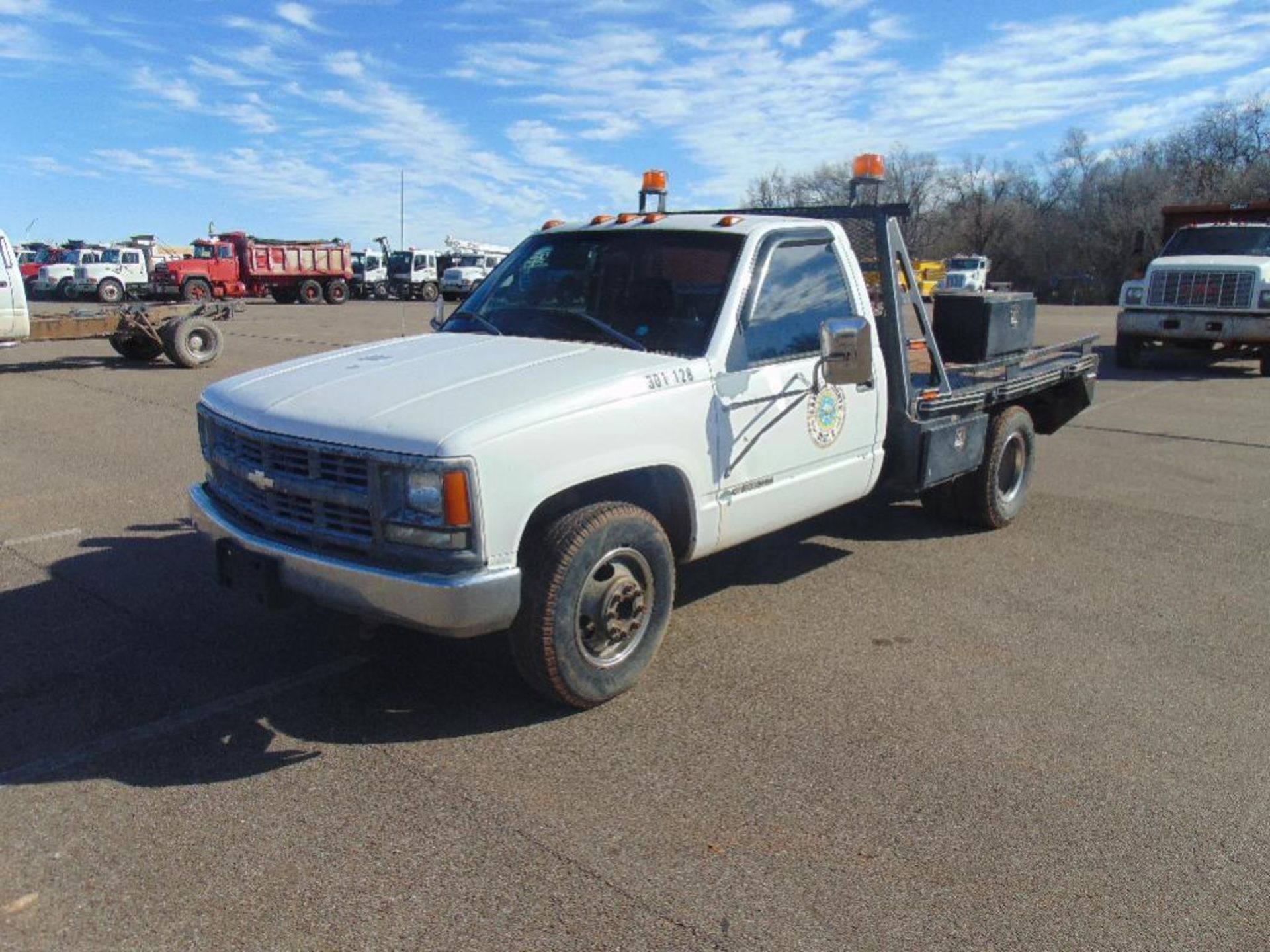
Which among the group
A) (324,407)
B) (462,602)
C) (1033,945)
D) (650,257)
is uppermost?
(650,257)

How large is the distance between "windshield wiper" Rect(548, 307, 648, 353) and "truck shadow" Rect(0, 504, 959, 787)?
1519mm

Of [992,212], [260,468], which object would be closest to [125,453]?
[260,468]

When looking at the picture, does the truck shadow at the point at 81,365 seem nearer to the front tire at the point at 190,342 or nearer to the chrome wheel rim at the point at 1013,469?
the front tire at the point at 190,342

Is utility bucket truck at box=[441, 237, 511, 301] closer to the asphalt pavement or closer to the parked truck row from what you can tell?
the parked truck row

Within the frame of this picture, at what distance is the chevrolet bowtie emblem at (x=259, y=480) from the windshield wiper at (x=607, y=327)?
1609 mm

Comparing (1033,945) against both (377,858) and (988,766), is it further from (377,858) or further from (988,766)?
(377,858)

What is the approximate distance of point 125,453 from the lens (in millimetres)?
8992

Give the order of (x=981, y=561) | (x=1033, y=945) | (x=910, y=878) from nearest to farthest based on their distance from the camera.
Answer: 1. (x=1033, y=945)
2. (x=910, y=878)
3. (x=981, y=561)

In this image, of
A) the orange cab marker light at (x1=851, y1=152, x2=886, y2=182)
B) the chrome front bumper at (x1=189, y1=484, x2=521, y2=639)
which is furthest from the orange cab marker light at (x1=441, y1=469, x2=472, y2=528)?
the orange cab marker light at (x1=851, y1=152, x2=886, y2=182)

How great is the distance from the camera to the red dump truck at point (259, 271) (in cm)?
3656

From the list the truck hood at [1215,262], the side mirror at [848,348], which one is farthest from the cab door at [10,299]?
the truck hood at [1215,262]

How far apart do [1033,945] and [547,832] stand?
56.6 inches

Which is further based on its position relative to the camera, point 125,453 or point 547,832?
point 125,453

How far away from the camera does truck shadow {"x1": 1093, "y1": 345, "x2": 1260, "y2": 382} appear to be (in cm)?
1650
